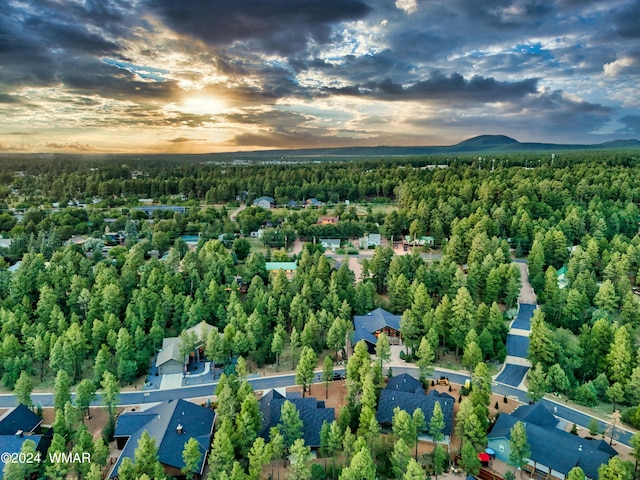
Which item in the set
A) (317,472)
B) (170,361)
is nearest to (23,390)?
(170,361)

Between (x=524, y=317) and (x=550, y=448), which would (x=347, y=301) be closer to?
(x=524, y=317)

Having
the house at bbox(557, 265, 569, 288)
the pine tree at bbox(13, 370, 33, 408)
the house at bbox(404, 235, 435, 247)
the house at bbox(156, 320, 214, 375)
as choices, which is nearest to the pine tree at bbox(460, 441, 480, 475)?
the house at bbox(156, 320, 214, 375)

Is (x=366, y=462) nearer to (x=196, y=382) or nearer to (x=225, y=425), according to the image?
(x=225, y=425)

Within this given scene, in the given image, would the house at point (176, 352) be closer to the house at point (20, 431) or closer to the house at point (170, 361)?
the house at point (170, 361)

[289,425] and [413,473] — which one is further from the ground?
[413,473]

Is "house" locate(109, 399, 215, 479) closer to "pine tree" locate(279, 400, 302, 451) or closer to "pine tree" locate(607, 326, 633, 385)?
"pine tree" locate(279, 400, 302, 451)

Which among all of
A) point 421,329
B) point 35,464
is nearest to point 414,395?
point 421,329

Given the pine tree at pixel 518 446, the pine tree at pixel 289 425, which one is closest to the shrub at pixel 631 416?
the pine tree at pixel 518 446
